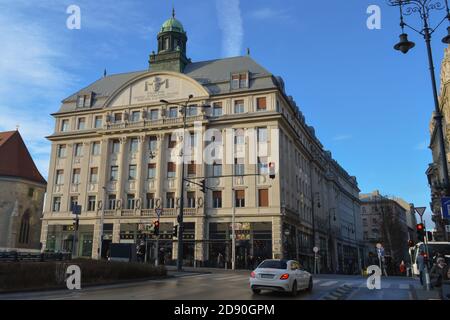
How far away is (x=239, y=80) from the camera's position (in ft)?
158

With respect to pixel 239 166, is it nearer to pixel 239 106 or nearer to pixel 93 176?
pixel 239 106

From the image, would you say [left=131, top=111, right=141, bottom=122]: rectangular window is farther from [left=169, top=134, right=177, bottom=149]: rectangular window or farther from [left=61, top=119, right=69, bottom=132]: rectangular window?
[left=61, top=119, right=69, bottom=132]: rectangular window

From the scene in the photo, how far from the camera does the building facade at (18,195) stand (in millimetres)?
58344

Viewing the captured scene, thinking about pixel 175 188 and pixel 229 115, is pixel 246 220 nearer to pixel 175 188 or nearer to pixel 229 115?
pixel 175 188

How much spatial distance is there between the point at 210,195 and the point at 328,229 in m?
29.9

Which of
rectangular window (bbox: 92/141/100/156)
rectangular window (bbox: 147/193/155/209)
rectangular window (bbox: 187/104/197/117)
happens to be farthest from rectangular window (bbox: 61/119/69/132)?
rectangular window (bbox: 187/104/197/117)

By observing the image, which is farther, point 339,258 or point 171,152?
point 339,258

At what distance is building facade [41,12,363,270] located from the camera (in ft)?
144

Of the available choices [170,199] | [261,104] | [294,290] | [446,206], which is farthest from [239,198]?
[446,206]

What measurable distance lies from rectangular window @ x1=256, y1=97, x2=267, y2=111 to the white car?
3179 cm

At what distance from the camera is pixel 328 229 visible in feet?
222

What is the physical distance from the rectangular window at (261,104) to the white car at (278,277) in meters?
31.8
